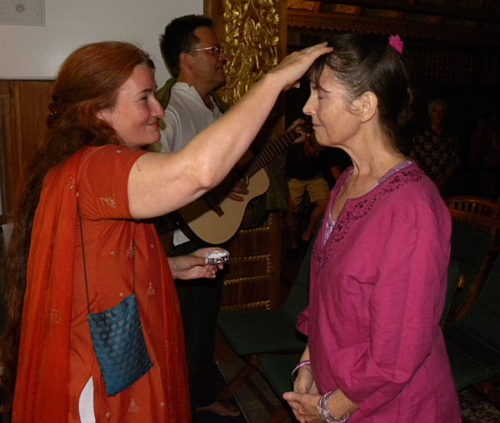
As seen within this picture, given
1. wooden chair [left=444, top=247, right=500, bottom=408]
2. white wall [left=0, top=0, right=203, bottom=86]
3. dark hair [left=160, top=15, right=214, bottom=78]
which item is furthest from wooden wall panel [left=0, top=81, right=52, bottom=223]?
wooden chair [left=444, top=247, right=500, bottom=408]

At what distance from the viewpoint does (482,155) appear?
783 cm

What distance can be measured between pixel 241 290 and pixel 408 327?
2.45 m

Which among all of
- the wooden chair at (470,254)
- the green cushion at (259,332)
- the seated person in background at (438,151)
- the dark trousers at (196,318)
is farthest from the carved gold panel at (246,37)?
the seated person in background at (438,151)

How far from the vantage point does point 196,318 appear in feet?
9.14

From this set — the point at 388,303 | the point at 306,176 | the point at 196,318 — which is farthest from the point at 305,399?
the point at 306,176

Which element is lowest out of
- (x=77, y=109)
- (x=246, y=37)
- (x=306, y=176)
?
(x=306, y=176)

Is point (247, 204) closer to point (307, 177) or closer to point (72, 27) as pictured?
point (72, 27)

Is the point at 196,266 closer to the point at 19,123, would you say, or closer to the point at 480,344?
the point at 480,344

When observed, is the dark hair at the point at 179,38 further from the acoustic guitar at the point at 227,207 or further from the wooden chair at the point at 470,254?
the wooden chair at the point at 470,254

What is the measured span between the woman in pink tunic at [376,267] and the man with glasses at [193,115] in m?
1.33

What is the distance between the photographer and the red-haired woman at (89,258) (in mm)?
1292

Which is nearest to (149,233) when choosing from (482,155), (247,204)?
(247,204)

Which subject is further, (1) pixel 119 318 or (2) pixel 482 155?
(2) pixel 482 155

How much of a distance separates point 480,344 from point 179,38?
2.21m
